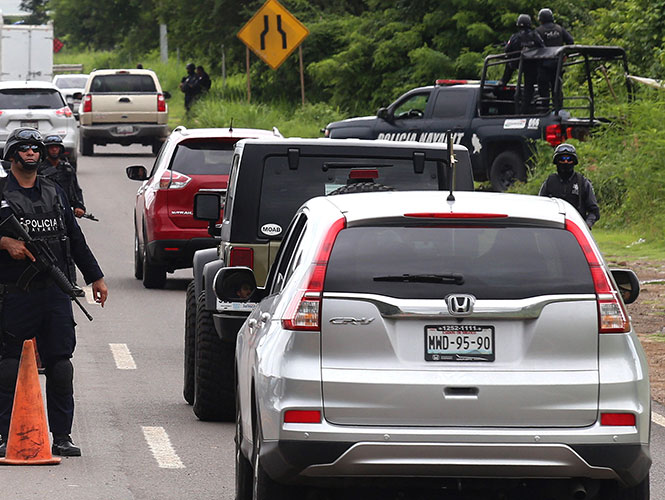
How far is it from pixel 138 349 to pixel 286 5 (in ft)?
97.8

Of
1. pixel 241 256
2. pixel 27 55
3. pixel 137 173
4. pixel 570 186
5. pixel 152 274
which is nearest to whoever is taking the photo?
pixel 241 256

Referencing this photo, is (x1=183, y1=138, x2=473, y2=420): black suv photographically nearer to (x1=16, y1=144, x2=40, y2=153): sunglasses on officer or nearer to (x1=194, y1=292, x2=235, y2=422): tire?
(x1=194, y1=292, x2=235, y2=422): tire

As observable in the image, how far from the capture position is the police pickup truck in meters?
24.8

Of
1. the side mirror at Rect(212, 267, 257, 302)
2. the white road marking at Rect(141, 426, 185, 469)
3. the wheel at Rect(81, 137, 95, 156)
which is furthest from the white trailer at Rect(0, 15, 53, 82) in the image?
the side mirror at Rect(212, 267, 257, 302)

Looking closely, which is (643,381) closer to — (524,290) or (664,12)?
(524,290)

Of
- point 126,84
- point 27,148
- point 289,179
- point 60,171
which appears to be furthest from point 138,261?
point 126,84

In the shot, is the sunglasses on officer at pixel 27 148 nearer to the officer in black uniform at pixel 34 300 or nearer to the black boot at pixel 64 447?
the officer in black uniform at pixel 34 300

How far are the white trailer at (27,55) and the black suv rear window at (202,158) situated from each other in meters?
47.3

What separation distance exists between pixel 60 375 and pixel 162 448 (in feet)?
2.58

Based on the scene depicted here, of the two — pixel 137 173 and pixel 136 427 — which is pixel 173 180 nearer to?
pixel 137 173

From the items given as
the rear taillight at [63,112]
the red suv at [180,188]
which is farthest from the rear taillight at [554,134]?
the rear taillight at [63,112]

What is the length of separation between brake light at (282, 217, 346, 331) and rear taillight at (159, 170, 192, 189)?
11.1 metres

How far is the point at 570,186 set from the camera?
599 inches

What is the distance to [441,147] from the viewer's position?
9891 millimetres
